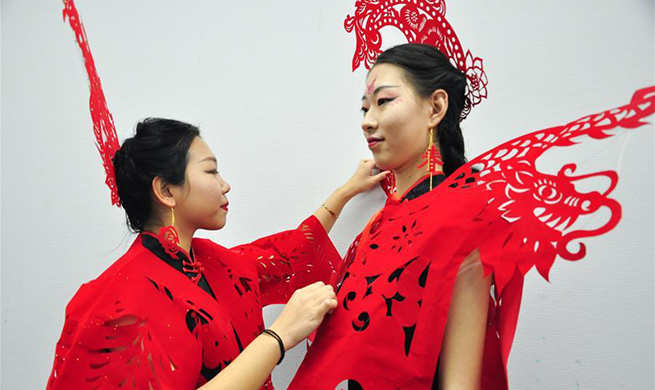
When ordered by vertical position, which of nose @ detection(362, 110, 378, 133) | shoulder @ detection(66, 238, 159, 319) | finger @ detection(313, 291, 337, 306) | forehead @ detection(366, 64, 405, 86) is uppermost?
forehead @ detection(366, 64, 405, 86)

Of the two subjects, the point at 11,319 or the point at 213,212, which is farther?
the point at 11,319

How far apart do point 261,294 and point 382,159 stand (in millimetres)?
535

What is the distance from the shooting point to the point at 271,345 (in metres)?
Answer: 1.13

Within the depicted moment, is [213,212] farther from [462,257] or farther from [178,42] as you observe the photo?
[178,42]

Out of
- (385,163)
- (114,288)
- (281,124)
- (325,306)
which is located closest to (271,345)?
(325,306)

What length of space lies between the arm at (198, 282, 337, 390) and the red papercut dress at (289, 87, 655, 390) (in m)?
0.03

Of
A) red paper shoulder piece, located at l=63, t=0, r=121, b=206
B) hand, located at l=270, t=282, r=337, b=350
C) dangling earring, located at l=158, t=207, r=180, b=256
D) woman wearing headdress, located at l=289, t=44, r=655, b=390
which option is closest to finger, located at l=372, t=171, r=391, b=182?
woman wearing headdress, located at l=289, t=44, r=655, b=390

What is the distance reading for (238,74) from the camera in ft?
5.69

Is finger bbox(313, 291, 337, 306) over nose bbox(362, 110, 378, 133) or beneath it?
beneath

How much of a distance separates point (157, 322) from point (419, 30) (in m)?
0.87

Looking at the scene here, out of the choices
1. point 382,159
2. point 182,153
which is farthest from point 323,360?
point 182,153

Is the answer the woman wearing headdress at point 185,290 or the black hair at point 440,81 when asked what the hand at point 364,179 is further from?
the black hair at point 440,81

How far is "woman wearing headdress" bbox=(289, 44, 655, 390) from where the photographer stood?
887 mm

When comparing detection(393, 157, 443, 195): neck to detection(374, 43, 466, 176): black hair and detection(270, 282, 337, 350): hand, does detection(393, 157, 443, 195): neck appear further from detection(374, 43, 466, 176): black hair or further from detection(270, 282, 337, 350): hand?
detection(270, 282, 337, 350): hand
